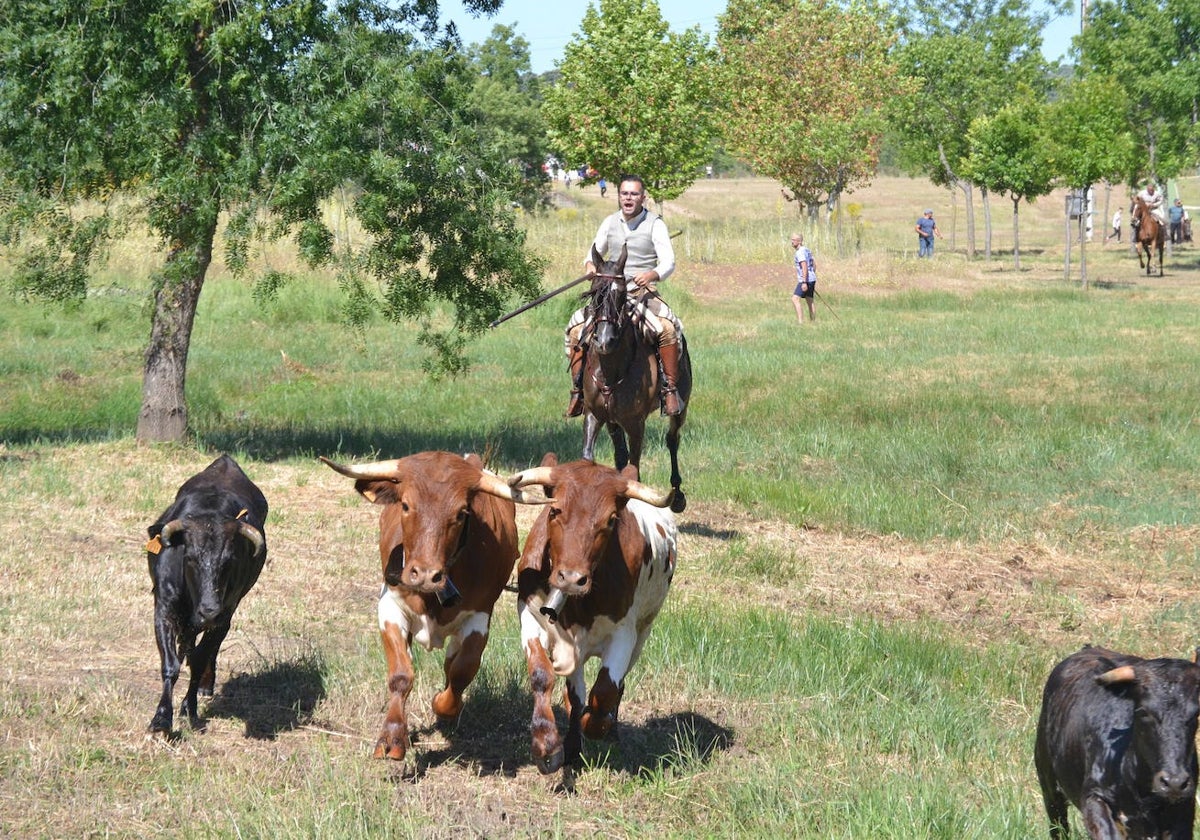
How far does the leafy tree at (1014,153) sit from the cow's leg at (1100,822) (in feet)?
140

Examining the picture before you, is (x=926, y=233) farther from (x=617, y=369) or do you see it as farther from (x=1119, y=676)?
(x=1119, y=676)

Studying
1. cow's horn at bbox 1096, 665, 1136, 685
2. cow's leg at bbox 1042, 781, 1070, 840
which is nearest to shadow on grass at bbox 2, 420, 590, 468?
cow's leg at bbox 1042, 781, 1070, 840

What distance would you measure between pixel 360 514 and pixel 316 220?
3.25m

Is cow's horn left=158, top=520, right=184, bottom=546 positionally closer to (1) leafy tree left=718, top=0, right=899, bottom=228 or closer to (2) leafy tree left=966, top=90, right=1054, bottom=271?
(2) leafy tree left=966, top=90, right=1054, bottom=271

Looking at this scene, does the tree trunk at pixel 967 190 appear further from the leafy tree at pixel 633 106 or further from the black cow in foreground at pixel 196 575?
the black cow in foreground at pixel 196 575

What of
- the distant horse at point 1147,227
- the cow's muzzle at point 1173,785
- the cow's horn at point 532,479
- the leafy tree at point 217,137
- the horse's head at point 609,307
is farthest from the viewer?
the distant horse at point 1147,227

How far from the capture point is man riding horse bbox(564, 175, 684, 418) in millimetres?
12961

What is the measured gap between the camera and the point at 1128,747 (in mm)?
5453

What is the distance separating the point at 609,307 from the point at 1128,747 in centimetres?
733

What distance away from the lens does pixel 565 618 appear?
6898 millimetres

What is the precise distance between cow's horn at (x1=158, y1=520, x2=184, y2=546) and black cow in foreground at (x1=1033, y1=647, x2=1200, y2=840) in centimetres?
445

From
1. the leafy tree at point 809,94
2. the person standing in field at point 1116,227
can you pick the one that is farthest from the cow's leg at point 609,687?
the person standing in field at point 1116,227

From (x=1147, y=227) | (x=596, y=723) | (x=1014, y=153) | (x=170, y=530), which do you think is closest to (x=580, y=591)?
(x=596, y=723)

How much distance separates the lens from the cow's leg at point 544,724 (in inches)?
260
